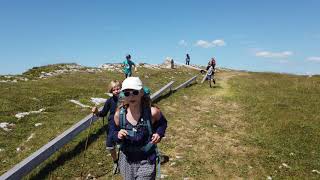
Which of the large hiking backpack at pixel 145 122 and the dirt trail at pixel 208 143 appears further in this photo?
the dirt trail at pixel 208 143

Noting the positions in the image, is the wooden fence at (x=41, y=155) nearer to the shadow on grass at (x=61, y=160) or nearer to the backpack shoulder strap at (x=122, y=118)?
the shadow on grass at (x=61, y=160)

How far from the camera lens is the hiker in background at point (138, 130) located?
21.7 ft

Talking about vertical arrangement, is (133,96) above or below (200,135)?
above

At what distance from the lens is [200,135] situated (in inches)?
635

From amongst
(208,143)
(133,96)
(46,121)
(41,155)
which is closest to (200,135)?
(208,143)

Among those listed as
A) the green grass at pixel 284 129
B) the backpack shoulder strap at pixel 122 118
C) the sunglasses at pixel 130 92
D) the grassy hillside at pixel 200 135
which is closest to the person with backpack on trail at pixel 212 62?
the green grass at pixel 284 129

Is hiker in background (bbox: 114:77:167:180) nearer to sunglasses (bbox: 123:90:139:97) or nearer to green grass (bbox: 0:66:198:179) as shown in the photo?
sunglasses (bbox: 123:90:139:97)

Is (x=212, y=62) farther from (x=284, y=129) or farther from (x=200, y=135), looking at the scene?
(x=200, y=135)

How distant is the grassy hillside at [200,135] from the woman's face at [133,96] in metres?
5.44

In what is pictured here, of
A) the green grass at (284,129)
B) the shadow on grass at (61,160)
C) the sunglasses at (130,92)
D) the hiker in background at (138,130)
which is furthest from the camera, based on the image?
the green grass at (284,129)

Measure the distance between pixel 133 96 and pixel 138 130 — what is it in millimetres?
615

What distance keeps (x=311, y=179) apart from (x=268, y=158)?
192cm

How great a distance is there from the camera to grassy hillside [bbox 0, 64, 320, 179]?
40.0ft

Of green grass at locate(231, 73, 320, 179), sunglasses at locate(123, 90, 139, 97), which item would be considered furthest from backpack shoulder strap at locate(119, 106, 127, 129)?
green grass at locate(231, 73, 320, 179)
